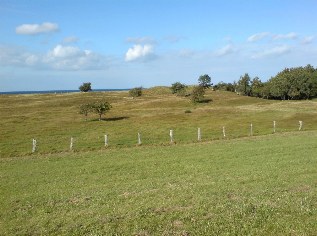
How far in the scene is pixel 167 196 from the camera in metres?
18.4

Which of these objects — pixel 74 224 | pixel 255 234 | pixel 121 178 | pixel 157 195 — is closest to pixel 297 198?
pixel 255 234

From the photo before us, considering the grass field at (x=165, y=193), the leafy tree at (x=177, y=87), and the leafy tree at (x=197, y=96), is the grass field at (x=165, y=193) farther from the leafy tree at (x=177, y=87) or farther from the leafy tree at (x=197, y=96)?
the leafy tree at (x=177, y=87)

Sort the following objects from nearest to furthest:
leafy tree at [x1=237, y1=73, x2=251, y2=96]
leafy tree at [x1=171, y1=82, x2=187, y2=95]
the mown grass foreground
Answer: the mown grass foreground
leafy tree at [x1=171, y1=82, x2=187, y2=95]
leafy tree at [x1=237, y1=73, x2=251, y2=96]

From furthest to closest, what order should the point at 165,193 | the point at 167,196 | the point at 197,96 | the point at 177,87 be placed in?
1. the point at 177,87
2. the point at 197,96
3. the point at 165,193
4. the point at 167,196

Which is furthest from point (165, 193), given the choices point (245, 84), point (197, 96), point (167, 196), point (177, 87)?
point (245, 84)

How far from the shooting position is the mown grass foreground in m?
14.1

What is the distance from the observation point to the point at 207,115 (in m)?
92.6

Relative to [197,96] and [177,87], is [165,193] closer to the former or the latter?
[197,96]

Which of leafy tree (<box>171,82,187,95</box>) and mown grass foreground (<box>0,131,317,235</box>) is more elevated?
leafy tree (<box>171,82,187,95</box>)

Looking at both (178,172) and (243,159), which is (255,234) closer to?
(178,172)

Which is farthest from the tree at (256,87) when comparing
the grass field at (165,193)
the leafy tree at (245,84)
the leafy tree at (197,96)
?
the grass field at (165,193)

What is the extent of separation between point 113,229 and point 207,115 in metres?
79.9

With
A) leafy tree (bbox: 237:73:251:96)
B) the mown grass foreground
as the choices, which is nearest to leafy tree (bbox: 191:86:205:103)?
leafy tree (bbox: 237:73:251:96)

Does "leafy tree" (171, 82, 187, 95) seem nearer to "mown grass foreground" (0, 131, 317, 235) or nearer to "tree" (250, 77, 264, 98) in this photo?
"tree" (250, 77, 264, 98)
